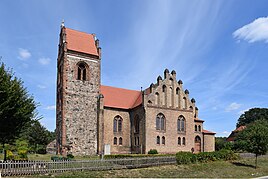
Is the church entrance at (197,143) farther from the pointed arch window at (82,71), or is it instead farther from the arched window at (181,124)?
the pointed arch window at (82,71)

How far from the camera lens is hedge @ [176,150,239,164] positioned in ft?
96.8

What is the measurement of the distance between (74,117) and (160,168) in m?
19.8

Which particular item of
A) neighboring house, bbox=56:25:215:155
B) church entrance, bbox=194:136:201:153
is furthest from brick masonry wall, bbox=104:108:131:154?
church entrance, bbox=194:136:201:153

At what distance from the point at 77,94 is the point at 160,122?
1362cm

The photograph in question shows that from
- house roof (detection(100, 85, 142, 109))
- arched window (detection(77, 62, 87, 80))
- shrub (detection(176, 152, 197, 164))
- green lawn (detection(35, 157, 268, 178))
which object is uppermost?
arched window (detection(77, 62, 87, 80))

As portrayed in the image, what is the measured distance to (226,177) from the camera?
24.2 meters

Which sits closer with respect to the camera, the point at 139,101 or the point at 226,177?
the point at 226,177

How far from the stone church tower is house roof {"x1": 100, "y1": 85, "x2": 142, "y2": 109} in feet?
9.05

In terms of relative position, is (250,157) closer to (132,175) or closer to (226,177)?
(226,177)

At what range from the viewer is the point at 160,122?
147ft

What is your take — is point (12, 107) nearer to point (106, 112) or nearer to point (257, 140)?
point (106, 112)

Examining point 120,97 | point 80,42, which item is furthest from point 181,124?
point 80,42

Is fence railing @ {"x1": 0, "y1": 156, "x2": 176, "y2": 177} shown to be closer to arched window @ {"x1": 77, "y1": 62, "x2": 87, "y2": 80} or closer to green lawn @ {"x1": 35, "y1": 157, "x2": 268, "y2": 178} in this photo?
green lawn @ {"x1": 35, "y1": 157, "x2": 268, "y2": 178}

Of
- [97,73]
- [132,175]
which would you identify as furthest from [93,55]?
[132,175]
